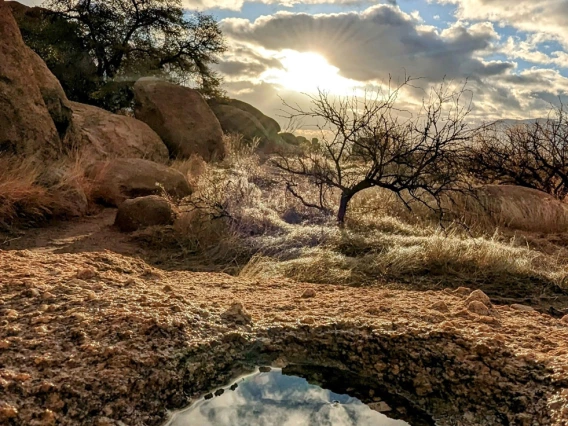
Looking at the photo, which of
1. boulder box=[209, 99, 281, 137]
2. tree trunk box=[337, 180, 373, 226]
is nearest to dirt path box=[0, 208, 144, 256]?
tree trunk box=[337, 180, 373, 226]

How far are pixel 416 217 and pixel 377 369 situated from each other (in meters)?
4.55

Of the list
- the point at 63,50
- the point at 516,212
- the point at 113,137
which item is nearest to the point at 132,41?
the point at 63,50

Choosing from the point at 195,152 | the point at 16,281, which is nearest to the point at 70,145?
the point at 195,152

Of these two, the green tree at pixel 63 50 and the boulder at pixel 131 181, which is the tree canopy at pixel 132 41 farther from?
the boulder at pixel 131 181

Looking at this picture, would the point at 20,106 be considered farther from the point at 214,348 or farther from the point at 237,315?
the point at 214,348

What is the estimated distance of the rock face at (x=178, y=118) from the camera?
10070 millimetres

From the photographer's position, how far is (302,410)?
6.01ft

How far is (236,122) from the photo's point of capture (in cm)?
1516

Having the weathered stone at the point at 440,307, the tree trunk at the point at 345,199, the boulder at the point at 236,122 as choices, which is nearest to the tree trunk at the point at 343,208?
the tree trunk at the point at 345,199

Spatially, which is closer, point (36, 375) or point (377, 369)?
point (36, 375)

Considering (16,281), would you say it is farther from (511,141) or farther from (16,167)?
(511,141)

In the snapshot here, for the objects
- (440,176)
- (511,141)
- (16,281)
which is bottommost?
(16,281)

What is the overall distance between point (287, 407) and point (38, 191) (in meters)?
4.36

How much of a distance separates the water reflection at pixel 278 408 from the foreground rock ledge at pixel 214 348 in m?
0.10
